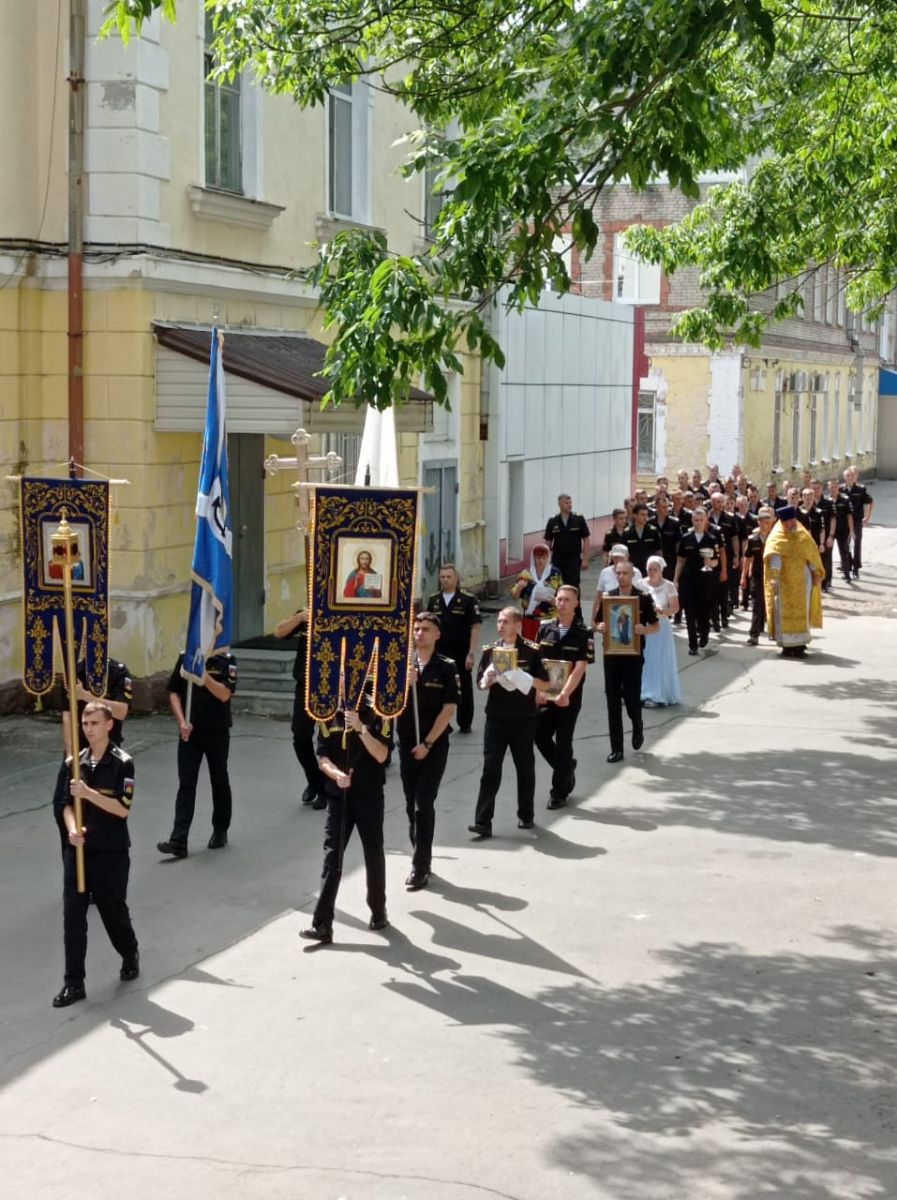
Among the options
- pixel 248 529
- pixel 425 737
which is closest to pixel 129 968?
pixel 425 737

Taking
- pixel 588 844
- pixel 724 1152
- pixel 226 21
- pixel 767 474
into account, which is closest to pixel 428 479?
pixel 226 21

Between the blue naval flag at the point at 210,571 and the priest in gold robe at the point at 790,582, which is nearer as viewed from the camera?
the blue naval flag at the point at 210,571

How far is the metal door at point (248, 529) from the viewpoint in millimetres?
17734

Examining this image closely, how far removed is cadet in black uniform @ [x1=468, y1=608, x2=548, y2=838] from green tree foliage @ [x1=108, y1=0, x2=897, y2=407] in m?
2.03

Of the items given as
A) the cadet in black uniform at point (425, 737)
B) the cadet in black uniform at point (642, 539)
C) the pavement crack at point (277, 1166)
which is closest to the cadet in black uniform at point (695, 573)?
the cadet in black uniform at point (642, 539)

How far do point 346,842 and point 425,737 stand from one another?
1.35 m

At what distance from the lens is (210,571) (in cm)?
1109

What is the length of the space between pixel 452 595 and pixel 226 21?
5.02 metres

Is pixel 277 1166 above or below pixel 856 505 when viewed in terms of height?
below

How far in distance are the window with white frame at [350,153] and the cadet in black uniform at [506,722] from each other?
8883 millimetres

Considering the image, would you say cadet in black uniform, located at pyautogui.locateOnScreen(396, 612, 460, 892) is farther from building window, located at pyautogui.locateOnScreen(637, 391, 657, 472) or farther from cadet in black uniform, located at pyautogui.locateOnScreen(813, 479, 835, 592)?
building window, located at pyautogui.locateOnScreen(637, 391, 657, 472)

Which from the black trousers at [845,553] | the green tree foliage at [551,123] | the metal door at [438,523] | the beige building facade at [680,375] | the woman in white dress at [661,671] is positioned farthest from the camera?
the beige building facade at [680,375]

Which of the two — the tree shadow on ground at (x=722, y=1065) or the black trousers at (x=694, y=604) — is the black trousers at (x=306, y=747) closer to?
the tree shadow on ground at (x=722, y=1065)

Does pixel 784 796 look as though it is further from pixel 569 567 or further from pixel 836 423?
pixel 836 423
